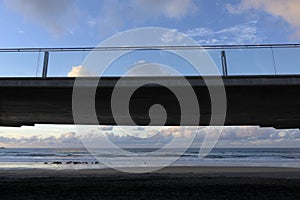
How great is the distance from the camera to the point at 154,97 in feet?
50.5

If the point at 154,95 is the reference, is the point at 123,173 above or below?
below

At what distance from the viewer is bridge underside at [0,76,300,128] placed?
1314 cm

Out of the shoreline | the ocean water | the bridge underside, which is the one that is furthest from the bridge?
the ocean water

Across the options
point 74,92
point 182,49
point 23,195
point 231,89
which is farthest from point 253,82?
point 23,195

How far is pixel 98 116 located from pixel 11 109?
585 centimetres

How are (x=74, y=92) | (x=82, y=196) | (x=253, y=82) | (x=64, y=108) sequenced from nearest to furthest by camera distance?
1. (x=82, y=196)
2. (x=253, y=82)
3. (x=74, y=92)
4. (x=64, y=108)

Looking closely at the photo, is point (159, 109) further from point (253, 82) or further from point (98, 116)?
point (253, 82)

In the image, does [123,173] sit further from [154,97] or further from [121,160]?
[121,160]

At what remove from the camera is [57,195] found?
11.0m

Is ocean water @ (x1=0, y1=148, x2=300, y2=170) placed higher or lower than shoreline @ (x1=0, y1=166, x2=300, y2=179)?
higher

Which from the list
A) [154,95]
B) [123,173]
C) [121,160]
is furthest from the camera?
[121,160]

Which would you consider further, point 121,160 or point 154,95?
point 121,160

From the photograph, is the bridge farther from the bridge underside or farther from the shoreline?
the shoreline

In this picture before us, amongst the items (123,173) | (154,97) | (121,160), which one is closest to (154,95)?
(154,97)
